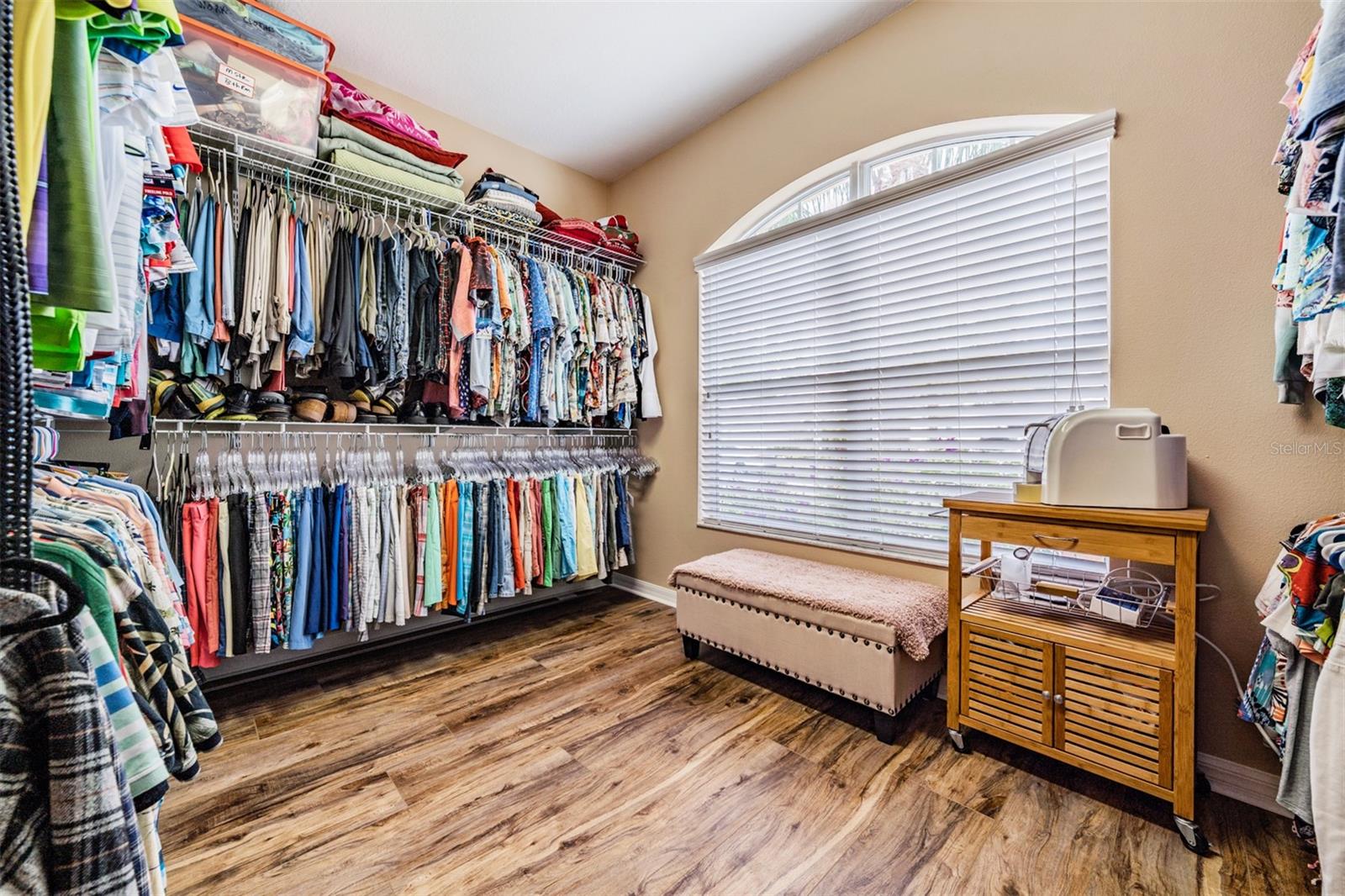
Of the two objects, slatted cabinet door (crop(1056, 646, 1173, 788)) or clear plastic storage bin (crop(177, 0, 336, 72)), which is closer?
slatted cabinet door (crop(1056, 646, 1173, 788))

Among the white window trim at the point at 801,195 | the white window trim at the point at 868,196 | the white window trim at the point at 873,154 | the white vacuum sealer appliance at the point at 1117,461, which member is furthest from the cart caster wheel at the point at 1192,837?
the white window trim at the point at 801,195

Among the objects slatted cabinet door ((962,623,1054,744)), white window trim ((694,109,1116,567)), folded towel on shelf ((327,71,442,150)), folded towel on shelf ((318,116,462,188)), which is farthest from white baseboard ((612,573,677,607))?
folded towel on shelf ((327,71,442,150))

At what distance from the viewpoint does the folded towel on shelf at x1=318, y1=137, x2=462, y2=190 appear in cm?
233

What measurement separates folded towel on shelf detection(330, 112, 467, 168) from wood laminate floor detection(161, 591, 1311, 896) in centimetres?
247

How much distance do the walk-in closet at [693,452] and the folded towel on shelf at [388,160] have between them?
29mm

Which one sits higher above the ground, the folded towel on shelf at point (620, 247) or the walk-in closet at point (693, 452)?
the folded towel on shelf at point (620, 247)

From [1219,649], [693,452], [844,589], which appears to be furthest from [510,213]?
[1219,649]

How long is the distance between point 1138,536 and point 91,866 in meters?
2.05

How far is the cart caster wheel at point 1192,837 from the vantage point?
138cm

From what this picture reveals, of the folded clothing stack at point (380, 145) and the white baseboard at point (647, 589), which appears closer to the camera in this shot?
the folded clothing stack at point (380, 145)

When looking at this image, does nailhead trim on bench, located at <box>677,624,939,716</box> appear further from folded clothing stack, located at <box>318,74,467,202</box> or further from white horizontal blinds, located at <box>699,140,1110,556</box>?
folded clothing stack, located at <box>318,74,467,202</box>

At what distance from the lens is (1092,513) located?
1.52 m

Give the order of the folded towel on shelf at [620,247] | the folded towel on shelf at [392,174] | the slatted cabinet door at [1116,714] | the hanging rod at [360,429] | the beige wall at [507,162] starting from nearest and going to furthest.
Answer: the slatted cabinet door at [1116,714] → the hanging rod at [360,429] → the folded towel on shelf at [392,174] → the beige wall at [507,162] → the folded towel on shelf at [620,247]

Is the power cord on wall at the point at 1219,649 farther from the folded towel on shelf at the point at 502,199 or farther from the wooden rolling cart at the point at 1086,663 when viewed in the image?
the folded towel on shelf at the point at 502,199
